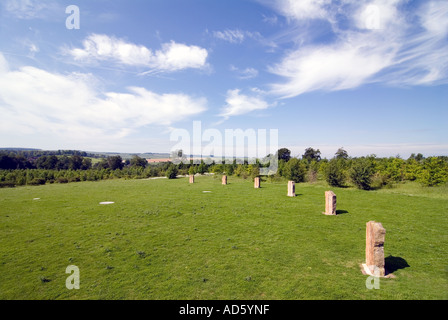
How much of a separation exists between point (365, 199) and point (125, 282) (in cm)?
1897

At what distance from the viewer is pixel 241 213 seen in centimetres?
1380

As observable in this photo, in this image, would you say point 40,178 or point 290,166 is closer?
point 290,166

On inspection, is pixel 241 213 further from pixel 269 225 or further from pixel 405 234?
pixel 405 234

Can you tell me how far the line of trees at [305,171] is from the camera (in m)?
24.6

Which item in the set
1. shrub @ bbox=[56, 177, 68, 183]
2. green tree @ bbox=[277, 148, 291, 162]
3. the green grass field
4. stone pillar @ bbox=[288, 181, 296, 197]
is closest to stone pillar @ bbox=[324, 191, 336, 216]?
the green grass field

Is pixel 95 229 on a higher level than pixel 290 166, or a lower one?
lower

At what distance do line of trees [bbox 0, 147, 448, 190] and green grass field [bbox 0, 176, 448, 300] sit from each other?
1176 centimetres

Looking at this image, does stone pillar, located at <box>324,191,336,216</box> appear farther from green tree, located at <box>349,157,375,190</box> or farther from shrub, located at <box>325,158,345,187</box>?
shrub, located at <box>325,158,345,187</box>

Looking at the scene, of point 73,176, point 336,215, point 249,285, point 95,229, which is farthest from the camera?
point 73,176

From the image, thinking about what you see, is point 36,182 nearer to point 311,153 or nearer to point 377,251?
point 377,251

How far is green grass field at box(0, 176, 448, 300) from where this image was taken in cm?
577

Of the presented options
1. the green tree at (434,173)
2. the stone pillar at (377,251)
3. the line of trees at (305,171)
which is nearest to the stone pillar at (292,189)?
the line of trees at (305,171)

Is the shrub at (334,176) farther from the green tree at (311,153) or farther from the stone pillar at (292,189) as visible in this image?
the green tree at (311,153)
